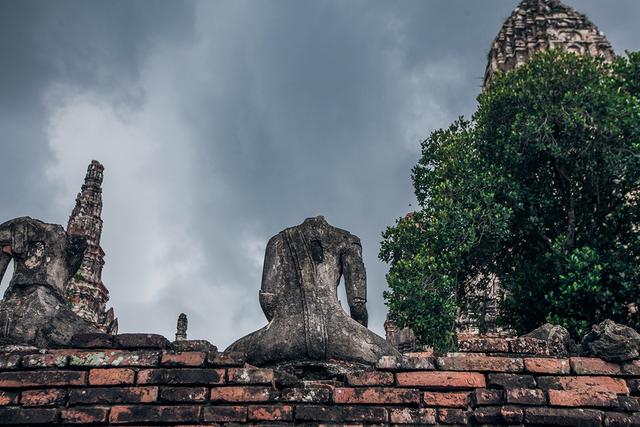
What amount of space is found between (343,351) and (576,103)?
9.96 meters

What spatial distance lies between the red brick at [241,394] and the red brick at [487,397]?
116 centimetres

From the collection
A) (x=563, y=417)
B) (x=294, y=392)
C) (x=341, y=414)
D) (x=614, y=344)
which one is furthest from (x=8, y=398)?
(x=614, y=344)

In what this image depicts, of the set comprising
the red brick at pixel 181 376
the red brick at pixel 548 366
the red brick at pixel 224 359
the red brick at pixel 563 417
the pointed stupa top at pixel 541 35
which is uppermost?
the pointed stupa top at pixel 541 35

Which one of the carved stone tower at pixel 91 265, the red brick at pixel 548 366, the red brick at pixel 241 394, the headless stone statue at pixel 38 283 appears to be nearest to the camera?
the red brick at pixel 241 394

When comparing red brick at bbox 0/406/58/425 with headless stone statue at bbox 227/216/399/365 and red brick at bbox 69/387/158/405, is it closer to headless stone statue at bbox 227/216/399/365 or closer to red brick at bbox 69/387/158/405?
red brick at bbox 69/387/158/405

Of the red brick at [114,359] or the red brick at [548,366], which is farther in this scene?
the red brick at [548,366]

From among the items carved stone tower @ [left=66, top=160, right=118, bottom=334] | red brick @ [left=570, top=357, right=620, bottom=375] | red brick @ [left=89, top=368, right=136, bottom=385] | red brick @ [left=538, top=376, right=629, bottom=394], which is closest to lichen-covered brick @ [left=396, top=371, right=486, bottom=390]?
red brick @ [left=538, top=376, right=629, bottom=394]

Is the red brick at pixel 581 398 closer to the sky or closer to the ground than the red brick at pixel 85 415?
closer to the ground

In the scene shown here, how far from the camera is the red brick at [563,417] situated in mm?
3256

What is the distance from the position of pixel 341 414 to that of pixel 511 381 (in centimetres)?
103

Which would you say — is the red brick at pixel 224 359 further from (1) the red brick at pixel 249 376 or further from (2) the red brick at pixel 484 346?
(2) the red brick at pixel 484 346

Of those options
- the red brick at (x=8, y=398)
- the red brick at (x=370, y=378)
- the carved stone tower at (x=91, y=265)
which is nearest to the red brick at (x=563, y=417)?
the red brick at (x=370, y=378)

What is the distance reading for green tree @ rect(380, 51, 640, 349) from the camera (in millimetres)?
10664

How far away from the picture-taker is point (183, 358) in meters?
3.43
